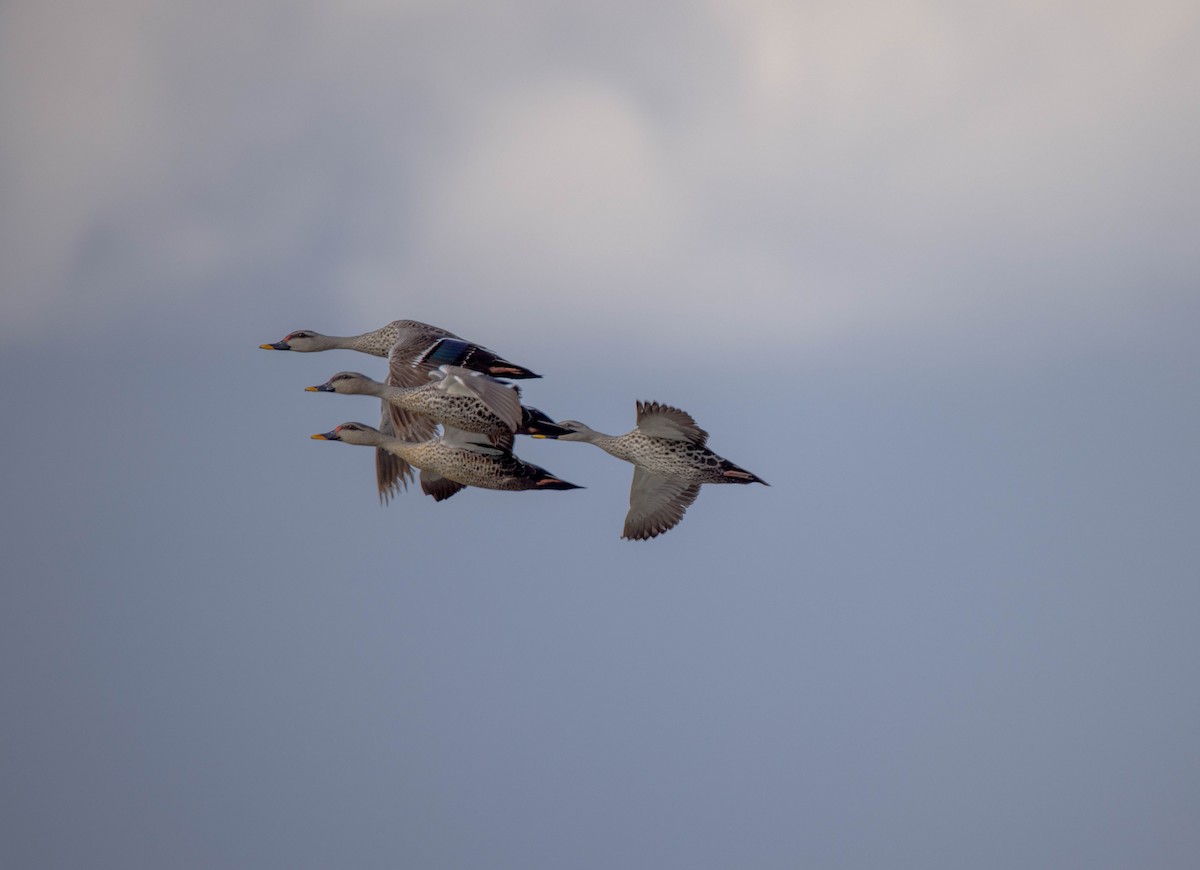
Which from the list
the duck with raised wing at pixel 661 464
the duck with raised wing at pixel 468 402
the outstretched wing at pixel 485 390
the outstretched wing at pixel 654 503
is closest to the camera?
the outstretched wing at pixel 485 390

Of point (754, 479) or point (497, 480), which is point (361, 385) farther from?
point (754, 479)

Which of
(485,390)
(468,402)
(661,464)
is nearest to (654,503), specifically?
(661,464)

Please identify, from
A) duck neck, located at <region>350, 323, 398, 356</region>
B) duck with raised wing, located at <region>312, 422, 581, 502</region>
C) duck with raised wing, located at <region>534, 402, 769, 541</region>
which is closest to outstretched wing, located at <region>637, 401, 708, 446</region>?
duck with raised wing, located at <region>534, 402, 769, 541</region>

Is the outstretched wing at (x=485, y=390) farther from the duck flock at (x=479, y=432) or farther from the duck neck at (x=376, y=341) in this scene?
the duck neck at (x=376, y=341)

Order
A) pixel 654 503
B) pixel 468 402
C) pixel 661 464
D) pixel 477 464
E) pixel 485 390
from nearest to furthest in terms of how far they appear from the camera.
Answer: pixel 485 390 → pixel 468 402 → pixel 477 464 → pixel 661 464 → pixel 654 503

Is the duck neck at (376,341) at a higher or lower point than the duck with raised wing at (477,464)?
higher

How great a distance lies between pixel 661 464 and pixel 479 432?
13.3 ft

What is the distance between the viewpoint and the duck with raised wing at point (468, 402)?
33375mm

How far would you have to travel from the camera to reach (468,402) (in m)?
34.5

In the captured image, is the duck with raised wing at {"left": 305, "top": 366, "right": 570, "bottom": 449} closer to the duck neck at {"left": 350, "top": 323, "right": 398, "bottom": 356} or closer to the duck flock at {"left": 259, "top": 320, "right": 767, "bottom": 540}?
the duck flock at {"left": 259, "top": 320, "right": 767, "bottom": 540}

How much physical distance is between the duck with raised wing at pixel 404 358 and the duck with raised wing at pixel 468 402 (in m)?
0.51

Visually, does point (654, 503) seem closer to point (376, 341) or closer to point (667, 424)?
point (667, 424)

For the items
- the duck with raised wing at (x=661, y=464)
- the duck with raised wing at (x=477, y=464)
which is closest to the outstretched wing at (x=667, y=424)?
the duck with raised wing at (x=661, y=464)

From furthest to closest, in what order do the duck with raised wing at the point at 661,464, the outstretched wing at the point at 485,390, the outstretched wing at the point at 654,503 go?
the outstretched wing at the point at 654,503
the duck with raised wing at the point at 661,464
the outstretched wing at the point at 485,390
